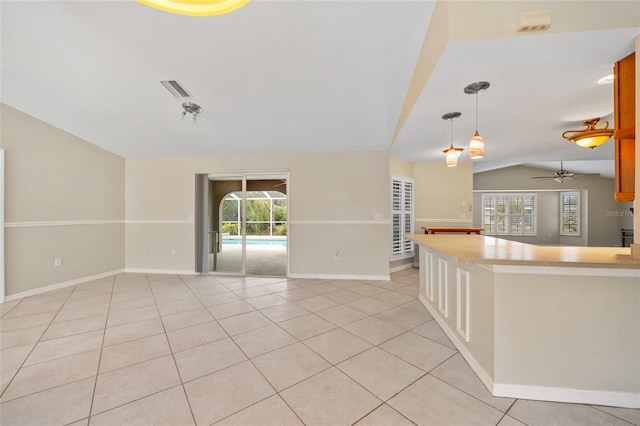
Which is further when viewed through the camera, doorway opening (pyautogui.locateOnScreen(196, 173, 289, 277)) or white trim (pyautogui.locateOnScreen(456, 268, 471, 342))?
doorway opening (pyautogui.locateOnScreen(196, 173, 289, 277))

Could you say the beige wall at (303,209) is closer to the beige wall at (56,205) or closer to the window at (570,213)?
the beige wall at (56,205)

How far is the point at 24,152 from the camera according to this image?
12.1 ft

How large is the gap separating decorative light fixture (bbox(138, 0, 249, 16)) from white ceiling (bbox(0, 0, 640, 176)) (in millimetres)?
1367

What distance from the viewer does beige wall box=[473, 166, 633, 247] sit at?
8.48 m

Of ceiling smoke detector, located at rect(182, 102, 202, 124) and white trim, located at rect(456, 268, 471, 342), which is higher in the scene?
ceiling smoke detector, located at rect(182, 102, 202, 124)

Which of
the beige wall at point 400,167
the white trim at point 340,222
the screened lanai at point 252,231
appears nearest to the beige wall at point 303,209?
the white trim at point 340,222

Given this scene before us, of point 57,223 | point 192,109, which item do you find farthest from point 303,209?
point 57,223

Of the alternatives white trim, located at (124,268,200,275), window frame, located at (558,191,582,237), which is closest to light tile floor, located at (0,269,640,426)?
white trim, located at (124,268,200,275)

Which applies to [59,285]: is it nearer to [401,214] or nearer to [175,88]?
[175,88]

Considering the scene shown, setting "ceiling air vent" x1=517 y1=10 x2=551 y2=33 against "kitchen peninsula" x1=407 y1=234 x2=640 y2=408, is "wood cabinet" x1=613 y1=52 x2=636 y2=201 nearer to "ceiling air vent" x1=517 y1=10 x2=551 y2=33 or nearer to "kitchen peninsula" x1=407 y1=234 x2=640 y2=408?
"kitchen peninsula" x1=407 y1=234 x2=640 y2=408

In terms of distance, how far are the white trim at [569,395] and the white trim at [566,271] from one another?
0.79m

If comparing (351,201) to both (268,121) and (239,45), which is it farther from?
(239,45)

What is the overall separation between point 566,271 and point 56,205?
659 centimetres

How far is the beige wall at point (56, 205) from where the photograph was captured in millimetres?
3576
